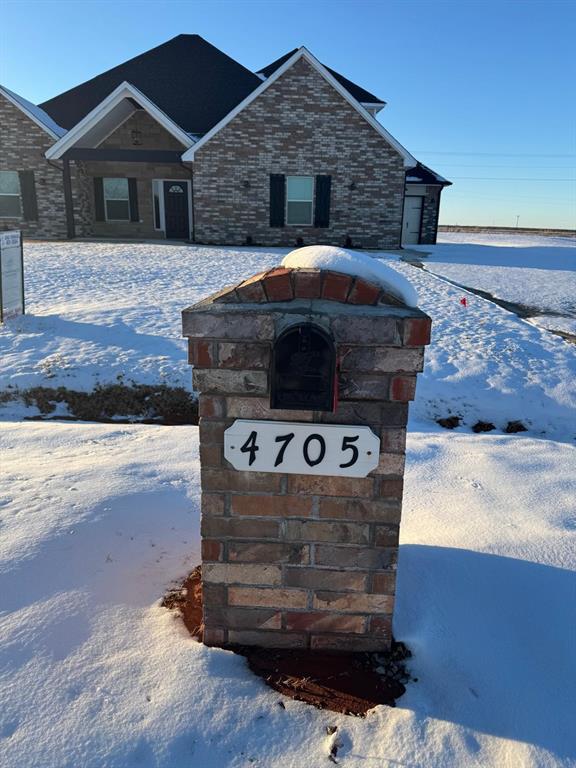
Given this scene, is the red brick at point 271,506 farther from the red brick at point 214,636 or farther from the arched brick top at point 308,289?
the arched brick top at point 308,289

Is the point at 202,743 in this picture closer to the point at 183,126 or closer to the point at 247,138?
the point at 247,138

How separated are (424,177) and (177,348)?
1712 centimetres

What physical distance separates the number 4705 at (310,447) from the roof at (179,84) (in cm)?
2017

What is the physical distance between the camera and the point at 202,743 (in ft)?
5.59

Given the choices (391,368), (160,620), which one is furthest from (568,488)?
(160,620)

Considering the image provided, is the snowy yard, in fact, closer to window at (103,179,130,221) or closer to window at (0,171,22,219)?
window at (103,179,130,221)

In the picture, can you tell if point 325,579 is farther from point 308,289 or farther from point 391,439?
point 308,289

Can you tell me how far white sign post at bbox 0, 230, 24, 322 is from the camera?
779cm

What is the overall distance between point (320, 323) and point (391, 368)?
28 cm

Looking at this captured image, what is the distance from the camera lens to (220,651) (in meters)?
2.07

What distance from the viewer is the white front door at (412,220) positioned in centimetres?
2183

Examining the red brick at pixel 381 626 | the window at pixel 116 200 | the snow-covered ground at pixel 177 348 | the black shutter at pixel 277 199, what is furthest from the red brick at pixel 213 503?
the window at pixel 116 200

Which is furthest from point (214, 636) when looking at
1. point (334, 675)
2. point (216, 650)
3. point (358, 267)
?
point (358, 267)

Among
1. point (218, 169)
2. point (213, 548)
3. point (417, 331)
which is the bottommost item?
point (213, 548)
